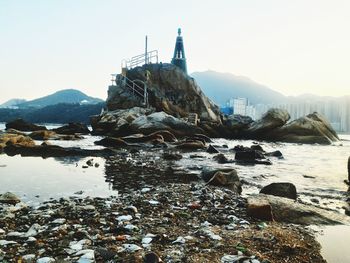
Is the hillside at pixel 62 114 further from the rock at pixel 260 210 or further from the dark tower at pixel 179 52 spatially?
the rock at pixel 260 210

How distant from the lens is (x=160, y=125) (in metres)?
30.5

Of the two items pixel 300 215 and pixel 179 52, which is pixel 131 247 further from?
pixel 179 52

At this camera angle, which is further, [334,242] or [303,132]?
[303,132]

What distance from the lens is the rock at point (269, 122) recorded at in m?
39.5

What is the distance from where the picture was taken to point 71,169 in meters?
10.6

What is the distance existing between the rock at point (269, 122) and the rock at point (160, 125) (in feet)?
41.5

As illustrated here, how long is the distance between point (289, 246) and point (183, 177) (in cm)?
604

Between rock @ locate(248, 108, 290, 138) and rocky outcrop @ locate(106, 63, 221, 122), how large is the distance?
953 centimetres

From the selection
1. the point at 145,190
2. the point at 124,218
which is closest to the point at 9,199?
the point at 124,218

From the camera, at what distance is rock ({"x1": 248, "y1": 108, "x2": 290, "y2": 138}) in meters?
39.5

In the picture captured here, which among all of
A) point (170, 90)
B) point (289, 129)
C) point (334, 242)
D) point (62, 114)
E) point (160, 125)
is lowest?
point (334, 242)

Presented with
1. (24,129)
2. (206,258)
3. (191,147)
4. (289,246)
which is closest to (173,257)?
(206,258)

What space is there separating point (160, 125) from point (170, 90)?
819 inches

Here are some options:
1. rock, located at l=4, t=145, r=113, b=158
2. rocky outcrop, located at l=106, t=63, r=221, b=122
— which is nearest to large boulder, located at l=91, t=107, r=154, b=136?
rocky outcrop, located at l=106, t=63, r=221, b=122
